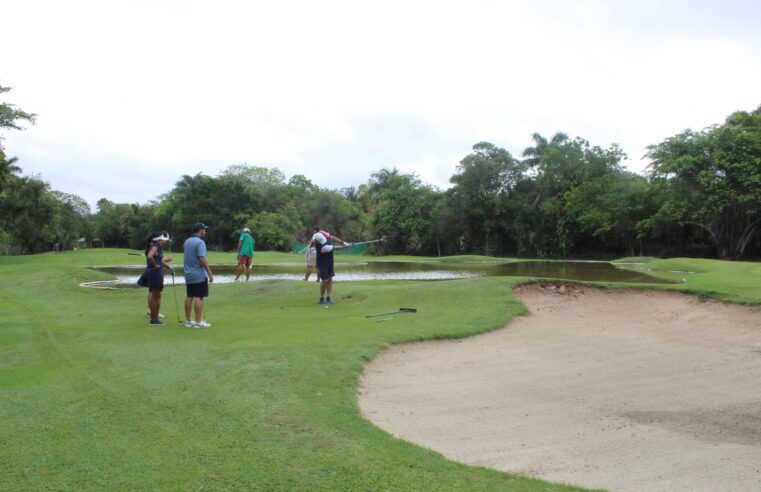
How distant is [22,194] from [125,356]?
5423cm

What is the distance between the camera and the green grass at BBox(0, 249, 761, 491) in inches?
183

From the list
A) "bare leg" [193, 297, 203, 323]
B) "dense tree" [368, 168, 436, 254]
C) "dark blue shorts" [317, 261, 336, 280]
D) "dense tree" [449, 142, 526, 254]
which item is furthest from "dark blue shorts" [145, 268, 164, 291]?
"dense tree" [368, 168, 436, 254]

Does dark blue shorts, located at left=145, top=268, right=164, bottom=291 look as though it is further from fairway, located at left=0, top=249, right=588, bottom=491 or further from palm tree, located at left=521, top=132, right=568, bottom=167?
palm tree, located at left=521, top=132, right=568, bottom=167

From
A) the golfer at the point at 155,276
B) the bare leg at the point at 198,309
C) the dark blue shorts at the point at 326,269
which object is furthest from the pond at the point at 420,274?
the bare leg at the point at 198,309

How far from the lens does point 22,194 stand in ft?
173

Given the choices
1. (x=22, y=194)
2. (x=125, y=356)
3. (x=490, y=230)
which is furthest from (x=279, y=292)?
(x=490, y=230)

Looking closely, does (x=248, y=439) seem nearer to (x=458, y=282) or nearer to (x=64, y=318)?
(x=64, y=318)

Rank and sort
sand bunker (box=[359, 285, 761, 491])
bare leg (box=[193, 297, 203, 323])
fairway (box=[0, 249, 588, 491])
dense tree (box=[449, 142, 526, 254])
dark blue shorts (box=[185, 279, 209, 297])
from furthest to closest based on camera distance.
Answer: dense tree (box=[449, 142, 526, 254]) < dark blue shorts (box=[185, 279, 209, 297]) < bare leg (box=[193, 297, 203, 323]) < sand bunker (box=[359, 285, 761, 491]) < fairway (box=[0, 249, 588, 491])

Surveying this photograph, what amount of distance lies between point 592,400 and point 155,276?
9.83 m

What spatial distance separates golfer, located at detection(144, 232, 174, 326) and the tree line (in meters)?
34.1

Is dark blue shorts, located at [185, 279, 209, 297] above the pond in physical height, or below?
above

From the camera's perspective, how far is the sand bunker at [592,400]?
5461 millimetres

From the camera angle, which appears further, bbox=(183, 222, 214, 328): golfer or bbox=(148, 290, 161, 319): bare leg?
bbox=(148, 290, 161, 319): bare leg

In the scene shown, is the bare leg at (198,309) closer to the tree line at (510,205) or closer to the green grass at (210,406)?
the green grass at (210,406)
